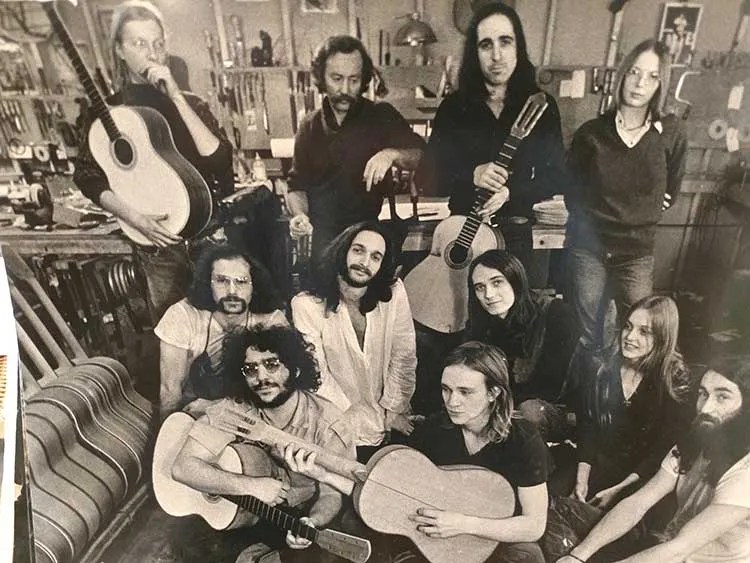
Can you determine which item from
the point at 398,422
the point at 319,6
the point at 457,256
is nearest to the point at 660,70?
the point at 457,256

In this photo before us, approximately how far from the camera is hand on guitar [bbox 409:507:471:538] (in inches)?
55.2

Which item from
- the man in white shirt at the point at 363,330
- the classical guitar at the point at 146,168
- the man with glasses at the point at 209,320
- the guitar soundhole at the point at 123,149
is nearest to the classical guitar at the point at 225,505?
the man with glasses at the point at 209,320

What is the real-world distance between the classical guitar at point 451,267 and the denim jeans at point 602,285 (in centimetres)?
17

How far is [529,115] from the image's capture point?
1.16 meters

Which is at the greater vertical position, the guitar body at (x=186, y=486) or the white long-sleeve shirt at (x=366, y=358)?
the white long-sleeve shirt at (x=366, y=358)

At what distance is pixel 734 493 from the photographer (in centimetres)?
139

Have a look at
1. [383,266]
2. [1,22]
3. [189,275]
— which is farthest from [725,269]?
[1,22]

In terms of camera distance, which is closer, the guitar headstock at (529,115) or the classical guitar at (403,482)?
the guitar headstock at (529,115)

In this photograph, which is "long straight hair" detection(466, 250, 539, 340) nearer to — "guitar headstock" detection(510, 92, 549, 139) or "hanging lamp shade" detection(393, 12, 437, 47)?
"guitar headstock" detection(510, 92, 549, 139)

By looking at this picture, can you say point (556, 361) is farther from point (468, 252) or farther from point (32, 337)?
point (32, 337)

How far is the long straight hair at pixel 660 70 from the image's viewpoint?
1.12m

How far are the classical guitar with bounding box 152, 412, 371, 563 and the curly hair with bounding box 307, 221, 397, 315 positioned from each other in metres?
0.39

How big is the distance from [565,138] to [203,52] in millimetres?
651

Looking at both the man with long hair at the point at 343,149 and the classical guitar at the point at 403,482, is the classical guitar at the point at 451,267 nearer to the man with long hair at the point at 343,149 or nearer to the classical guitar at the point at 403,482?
the man with long hair at the point at 343,149
